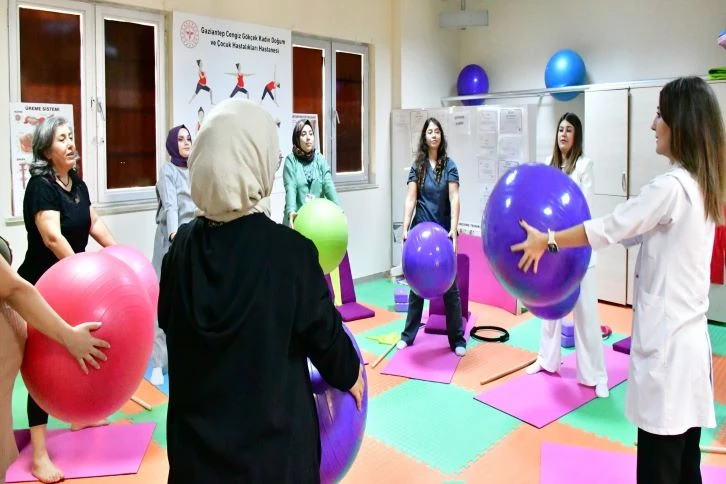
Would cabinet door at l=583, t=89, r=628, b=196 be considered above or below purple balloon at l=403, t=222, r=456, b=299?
above

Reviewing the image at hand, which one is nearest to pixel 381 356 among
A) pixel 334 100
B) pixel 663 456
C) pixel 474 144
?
pixel 663 456

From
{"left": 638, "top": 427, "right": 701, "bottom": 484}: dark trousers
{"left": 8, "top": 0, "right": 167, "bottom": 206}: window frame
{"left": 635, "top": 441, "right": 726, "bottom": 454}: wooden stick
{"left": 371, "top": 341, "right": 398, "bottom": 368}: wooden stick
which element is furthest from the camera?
{"left": 8, "top": 0, "right": 167, "bottom": 206}: window frame

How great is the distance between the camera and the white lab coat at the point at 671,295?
1.93m

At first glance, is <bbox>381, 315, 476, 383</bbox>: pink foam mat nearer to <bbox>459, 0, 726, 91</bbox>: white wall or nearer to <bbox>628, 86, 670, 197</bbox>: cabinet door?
<bbox>628, 86, 670, 197</bbox>: cabinet door

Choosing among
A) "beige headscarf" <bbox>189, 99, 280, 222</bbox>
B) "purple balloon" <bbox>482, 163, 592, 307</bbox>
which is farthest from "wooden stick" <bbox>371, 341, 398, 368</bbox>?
"beige headscarf" <bbox>189, 99, 280, 222</bbox>

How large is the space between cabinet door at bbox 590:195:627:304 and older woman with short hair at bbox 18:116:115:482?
14.1 feet

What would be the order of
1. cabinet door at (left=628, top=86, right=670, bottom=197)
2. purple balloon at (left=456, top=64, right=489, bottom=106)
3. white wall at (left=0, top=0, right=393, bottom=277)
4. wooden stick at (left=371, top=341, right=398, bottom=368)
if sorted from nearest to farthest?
wooden stick at (left=371, top=341, right=398, bottom=368), white wall at (left=0, top=0, right=393, bottom=277), cabinet door at (left=628, top=86, right=670, bottom=197), purple balloon at (left=456, top=64, right=489, bottom=106)

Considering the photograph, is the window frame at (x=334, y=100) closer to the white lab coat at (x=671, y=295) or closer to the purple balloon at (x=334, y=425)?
the white lab coat at (x=671, y=295)

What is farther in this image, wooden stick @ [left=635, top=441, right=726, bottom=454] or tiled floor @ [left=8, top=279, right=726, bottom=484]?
wooden stick @ [left=635, top=441, right=726, bottom=454]

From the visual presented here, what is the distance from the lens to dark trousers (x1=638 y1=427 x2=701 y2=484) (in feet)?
6.48

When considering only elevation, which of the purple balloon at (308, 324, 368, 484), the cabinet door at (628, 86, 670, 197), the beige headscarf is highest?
the cabinet door at (628, 86, 670, 197)

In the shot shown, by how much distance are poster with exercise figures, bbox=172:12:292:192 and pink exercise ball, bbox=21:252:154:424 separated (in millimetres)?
2942

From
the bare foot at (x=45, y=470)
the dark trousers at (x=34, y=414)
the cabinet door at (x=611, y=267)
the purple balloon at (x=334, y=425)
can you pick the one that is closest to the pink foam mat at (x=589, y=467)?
the purple balloon at (x=334, y=425)

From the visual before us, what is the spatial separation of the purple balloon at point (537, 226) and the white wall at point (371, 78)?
3243 mm
